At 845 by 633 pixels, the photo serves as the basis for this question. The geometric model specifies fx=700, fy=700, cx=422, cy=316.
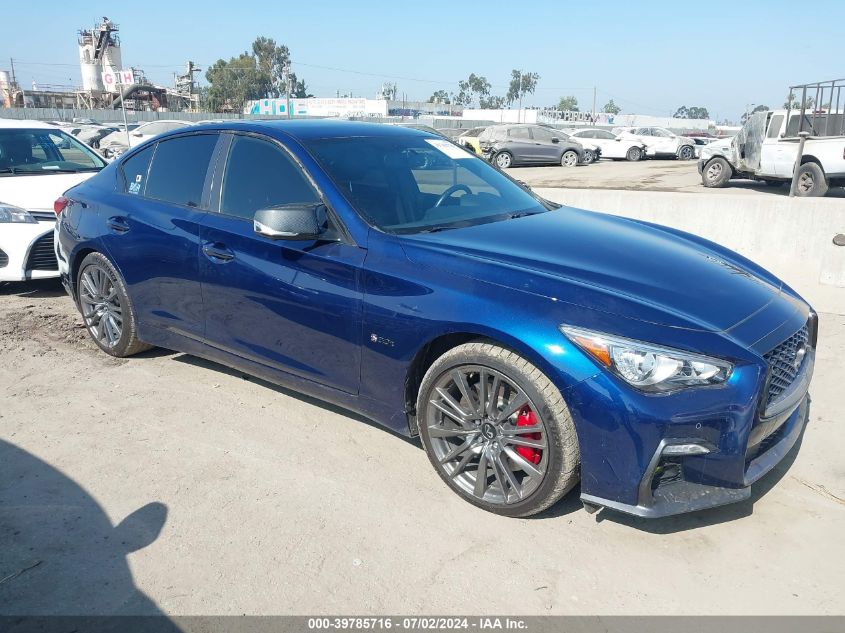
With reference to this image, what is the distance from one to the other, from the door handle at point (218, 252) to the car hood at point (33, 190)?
356 cm

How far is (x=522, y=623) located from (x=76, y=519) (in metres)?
2.03

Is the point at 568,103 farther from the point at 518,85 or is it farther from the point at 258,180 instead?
the point at 258,180

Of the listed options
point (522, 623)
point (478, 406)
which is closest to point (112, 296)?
point (478, 406)

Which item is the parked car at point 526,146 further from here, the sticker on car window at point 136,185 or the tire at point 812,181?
the sticker on car window at point 136,185

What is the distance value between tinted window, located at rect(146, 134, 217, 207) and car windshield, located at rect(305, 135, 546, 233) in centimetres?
85

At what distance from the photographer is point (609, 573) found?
2.77 m

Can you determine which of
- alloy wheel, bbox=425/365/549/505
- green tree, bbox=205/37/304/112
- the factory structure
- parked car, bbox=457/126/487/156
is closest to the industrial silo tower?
the factory structure

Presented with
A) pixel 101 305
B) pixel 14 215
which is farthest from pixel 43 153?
pixel 101 305

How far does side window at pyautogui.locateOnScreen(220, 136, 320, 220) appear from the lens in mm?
3812

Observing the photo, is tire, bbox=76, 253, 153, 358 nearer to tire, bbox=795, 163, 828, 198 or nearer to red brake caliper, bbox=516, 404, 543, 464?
red brake caliper, bbox=516, 404, 543, 464

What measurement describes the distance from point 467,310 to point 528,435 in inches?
23.6

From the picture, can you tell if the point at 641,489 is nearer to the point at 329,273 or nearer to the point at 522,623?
the point at 522,623

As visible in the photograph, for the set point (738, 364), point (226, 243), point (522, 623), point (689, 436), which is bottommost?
point (522, 623)

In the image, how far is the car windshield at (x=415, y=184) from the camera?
3691 mm
